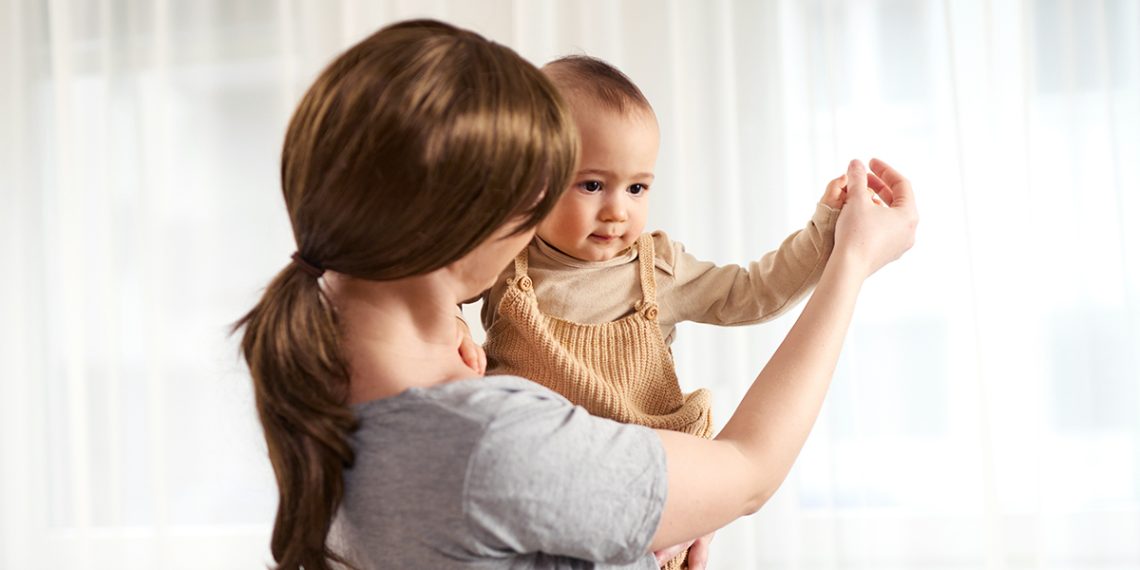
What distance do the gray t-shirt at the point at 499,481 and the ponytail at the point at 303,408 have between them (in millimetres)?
23

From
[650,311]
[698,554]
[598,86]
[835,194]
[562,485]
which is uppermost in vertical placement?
[598,86]

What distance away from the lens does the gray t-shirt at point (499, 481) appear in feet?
2.63

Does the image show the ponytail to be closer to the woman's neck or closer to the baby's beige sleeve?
the woman's neck

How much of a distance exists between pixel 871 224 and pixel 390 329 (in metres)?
0.46

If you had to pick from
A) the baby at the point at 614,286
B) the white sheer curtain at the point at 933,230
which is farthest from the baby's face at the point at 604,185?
the white sheer curtain at the point at 933,230

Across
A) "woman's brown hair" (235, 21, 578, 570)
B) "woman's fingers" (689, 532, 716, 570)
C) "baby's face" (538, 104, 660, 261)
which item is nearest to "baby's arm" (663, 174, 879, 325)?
"baby's face" (538, 104, 660, 261)

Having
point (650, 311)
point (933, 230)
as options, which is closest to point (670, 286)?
point (650, 311)

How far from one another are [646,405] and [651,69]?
1.72m

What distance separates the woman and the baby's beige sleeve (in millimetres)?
201

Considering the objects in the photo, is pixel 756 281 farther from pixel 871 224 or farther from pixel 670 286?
pixel 871 224

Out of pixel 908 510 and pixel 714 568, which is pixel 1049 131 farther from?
pixel 714 568

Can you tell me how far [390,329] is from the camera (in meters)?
0.89

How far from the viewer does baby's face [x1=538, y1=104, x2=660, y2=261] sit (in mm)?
1139

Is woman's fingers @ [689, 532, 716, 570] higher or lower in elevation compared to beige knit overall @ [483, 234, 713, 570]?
lower
